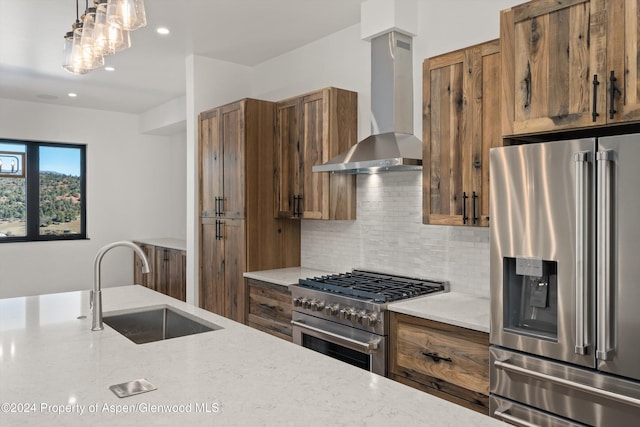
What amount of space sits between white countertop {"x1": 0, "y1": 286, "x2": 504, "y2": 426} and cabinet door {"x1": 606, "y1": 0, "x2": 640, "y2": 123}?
4.40 ft

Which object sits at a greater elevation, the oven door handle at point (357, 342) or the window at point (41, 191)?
the window at point (41, 191)

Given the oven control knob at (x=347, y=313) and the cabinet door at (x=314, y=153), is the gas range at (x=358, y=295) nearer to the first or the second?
the oven control knob at (x=347, y=313)

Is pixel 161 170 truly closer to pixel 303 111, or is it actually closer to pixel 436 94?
pixel 303 111

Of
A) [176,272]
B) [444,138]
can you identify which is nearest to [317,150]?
[444,138]

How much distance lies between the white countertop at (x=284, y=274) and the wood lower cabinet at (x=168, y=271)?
1.86 meters

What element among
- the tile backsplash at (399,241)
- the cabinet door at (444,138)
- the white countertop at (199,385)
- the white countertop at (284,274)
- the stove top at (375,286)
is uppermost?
the cabinet door at (444,138)

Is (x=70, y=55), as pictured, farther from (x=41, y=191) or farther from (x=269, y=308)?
(x=41, y=191)

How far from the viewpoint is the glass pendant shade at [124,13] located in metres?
1.81

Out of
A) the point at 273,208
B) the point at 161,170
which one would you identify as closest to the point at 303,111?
the point at 273,208

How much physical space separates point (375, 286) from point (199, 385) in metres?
1.80

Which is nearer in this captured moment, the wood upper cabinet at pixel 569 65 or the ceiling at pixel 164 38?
the wood upper cabinet at pixel 569 65

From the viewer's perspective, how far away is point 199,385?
4.60 feet

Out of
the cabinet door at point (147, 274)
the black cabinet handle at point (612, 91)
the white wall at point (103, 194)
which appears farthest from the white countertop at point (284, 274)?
the white wall at point (103, 194)

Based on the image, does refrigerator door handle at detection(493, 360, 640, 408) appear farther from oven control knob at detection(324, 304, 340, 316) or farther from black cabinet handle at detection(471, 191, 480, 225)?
oven control knob at detection(324, 304, 340, 316)
